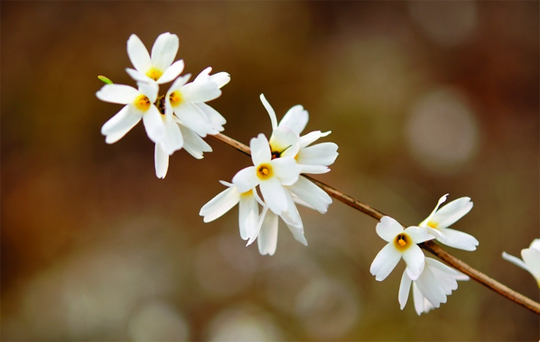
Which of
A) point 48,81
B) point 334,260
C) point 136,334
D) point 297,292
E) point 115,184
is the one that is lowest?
Answer: point 136,334

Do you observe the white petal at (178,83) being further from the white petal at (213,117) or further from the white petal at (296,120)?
the white petal at (296,120)

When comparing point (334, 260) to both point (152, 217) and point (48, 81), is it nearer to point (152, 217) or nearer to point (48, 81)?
point (152, 217)

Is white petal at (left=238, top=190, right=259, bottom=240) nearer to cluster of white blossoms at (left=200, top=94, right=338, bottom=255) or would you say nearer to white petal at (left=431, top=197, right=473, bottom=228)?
cluster of white blossoms at (left=200, top=94, right=338, bottom=255)

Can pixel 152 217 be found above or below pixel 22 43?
below

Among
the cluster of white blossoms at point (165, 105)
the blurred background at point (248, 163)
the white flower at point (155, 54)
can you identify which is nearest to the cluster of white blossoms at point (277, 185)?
the cluster of white blossoms at point (165, 105)

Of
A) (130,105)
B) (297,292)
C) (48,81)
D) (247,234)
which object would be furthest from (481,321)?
(48,81)

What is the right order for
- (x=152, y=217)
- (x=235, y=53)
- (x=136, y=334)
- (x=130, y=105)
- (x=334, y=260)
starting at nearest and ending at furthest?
(x=130, y=105) < (x=136, y=334) < (x=334, y=260) < (x=152, y=217) < (x=235, y=53)
